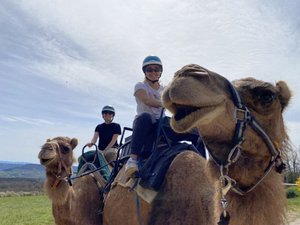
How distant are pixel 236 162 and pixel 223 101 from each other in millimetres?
437

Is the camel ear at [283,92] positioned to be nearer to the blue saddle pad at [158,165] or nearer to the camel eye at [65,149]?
the blue saddle pad at [158,165]

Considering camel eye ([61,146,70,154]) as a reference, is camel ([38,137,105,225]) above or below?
below

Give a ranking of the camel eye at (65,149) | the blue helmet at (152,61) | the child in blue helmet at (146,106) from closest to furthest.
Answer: the child in blue helmet at (146,106) < the blue helmet at (152,61) < the camel eye at (65,149)

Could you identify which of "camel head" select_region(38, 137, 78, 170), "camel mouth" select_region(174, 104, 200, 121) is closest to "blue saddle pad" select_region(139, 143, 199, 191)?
"camel mouth" select_region(174, 104, 200, 121)

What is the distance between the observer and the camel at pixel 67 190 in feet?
17.1

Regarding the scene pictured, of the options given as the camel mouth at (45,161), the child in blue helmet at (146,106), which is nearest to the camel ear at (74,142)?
the camel mouth at (45,161)

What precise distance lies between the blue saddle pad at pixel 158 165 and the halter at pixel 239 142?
104cm

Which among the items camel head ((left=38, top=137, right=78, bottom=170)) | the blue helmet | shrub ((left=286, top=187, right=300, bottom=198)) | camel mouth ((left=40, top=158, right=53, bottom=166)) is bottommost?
shrub ((left=286, top=187, right=300, bottom=198))

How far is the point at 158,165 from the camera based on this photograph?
3.46 m

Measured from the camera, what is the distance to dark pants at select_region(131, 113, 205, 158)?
3799mm

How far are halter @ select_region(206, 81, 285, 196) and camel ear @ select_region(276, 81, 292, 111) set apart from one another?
377 mm

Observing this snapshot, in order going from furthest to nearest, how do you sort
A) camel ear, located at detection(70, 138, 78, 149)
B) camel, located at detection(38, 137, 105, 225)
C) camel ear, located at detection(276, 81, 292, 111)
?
camel ear, located at detection(70, 138, 78, 149) < camel, located at detection(38, 137, 105, 225) < camel ear, located at detection(276, 81, 292, 111)

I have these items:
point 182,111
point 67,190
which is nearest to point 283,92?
point 182,111

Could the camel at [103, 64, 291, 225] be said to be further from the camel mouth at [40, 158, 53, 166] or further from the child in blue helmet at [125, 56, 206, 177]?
the camel mouth at [40, 158, 53, 166]
